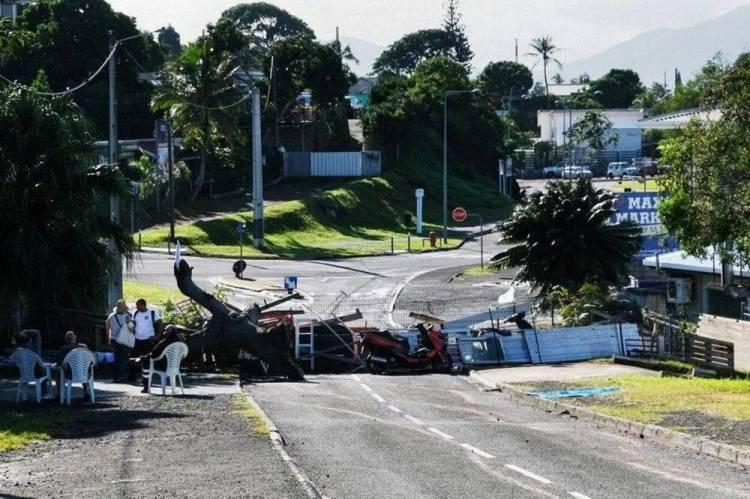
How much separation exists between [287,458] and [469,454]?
7.94ft

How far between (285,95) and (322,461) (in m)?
72.9

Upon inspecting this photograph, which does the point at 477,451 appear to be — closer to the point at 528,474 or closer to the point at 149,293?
the point at 528,474

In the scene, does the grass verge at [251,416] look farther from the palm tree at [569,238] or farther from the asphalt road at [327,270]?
the asphalt road at [327,270]

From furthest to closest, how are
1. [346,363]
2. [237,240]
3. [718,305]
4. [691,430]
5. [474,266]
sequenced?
[237,240] < [474,266] < [718,305] < [346,363] < [691,430]

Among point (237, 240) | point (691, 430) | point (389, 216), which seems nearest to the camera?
point (691, 430)

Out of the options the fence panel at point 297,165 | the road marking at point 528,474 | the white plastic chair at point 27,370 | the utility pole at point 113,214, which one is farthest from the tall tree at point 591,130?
the road marking at point 528,474

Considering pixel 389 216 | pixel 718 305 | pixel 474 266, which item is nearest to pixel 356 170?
pixel 389 216

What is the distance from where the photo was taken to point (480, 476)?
14.6 meters

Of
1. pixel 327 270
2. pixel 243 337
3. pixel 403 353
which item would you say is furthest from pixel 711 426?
pixel 327 270

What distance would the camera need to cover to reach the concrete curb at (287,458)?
13.0 meters

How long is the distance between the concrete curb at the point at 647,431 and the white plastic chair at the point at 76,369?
25.6 feet

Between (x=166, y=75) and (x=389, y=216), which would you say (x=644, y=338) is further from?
(x=389, y=216)

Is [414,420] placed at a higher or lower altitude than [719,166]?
lower

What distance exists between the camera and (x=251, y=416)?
19938mm
